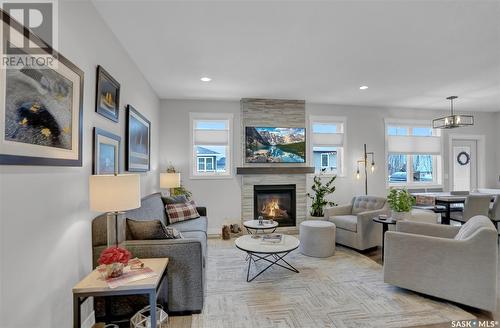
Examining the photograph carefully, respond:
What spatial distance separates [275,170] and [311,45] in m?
2.71

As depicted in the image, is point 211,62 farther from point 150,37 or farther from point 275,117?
point 275,117

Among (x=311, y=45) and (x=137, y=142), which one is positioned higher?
(x=311, y=45)

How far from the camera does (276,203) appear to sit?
533 centimetres

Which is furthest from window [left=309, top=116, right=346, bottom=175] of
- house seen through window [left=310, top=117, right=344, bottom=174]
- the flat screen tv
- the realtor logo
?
the realtor logo

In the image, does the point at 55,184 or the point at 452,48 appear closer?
the point at 55,184

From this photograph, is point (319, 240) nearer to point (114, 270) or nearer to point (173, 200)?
point (173, 200)

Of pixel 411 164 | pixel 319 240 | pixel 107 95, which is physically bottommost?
pixel 319 240

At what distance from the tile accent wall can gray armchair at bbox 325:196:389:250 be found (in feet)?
3.23

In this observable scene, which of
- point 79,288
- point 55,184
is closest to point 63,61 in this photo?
point 55,184

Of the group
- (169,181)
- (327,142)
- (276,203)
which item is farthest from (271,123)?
(169,181)

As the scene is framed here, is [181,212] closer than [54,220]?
No

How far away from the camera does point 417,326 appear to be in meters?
2.09

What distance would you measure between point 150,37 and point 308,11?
166cm

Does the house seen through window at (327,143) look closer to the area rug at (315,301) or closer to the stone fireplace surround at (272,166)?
the stone fireplace surround at (272,166)
